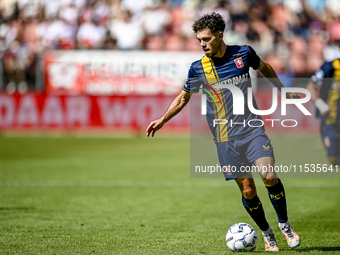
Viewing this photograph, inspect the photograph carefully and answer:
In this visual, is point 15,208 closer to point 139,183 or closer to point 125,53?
point 139,183

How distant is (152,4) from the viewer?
21281 millimetres

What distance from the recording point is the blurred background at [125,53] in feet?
58.7

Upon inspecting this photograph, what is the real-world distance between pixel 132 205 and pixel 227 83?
331cm

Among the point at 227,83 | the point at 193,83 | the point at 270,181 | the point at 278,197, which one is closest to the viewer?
the point at 270,181

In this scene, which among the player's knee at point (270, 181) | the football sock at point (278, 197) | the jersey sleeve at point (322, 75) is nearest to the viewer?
the player's knee at point (270, 181)

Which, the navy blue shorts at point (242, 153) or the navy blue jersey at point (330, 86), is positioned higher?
the navy blue jersey at point (330, 86)

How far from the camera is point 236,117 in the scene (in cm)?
521

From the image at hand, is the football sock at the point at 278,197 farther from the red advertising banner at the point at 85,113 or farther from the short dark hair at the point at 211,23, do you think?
the red advertising banner at the point at 85,113

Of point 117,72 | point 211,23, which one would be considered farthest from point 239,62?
point 117,72

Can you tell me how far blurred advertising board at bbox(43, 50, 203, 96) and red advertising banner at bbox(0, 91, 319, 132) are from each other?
0.74 m

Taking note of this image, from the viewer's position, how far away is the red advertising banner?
17.8 metres

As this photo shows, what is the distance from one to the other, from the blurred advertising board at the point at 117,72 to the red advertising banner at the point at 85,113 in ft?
2.44

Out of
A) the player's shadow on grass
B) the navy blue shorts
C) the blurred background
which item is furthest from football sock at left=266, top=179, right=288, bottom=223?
the blurred background

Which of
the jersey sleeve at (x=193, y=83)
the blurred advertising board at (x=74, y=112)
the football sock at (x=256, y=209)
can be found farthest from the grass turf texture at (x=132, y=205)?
the blurred advertising board at (x=74, y=112)
